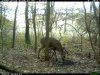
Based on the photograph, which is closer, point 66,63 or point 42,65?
point 42,65

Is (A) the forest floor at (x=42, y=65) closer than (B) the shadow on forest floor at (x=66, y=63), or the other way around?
(A) the forest floor at (x=42, y=65)

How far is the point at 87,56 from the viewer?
54.0ft

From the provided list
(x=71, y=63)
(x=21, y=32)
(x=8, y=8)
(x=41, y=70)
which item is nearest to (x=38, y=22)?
(x=21, y=32)

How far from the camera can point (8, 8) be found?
2292 centimetres

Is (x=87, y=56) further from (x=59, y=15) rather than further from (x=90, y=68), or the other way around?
(x=59, y=15)

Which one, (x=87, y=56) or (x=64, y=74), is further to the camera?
(x=87, y=56)

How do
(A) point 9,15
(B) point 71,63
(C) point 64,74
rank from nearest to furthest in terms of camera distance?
(C) point 64,74
(B) point 71,63
(A) point 9,15

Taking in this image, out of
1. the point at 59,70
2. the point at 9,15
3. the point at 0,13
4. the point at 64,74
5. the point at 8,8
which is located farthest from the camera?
the point at 9,15

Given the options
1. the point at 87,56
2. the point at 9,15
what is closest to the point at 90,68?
the point at 87,56

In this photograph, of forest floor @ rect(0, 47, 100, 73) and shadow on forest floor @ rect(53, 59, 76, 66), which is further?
shadow on forest floor @ rect(53, 59, 76, 66)

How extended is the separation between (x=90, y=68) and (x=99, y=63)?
1.28 m

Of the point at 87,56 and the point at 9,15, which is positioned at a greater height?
the point at 9,15

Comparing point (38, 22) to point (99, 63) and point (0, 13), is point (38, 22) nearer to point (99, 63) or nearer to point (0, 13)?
point (0, 13)

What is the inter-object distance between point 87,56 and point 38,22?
36.0 ft
